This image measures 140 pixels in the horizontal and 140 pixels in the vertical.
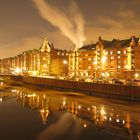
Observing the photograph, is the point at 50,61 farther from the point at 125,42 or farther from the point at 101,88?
the point at 101,88

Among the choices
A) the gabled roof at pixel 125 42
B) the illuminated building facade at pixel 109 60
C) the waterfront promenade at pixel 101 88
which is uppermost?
the gabled roof at pixel 125 42

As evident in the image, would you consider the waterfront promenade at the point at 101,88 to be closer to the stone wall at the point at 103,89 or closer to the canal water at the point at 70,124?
the stone wall at the point at 103,89

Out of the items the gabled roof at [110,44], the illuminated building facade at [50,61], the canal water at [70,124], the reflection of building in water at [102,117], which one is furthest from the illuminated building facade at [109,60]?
the canal water at [70,124]

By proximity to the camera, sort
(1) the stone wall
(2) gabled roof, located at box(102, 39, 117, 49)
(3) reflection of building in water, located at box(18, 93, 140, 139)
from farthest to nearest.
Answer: (2) gabled roof, located at box(102, 39, 117, 49)
(1) the stone wall
(3) reflection of building in water, located at box(18, 93, 140, 139)

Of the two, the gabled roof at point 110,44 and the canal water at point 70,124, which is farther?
the gabled roof at point 110,44

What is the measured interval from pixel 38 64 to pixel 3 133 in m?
136

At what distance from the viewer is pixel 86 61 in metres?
119

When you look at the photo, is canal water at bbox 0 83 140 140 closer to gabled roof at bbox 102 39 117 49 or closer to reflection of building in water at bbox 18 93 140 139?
reflection of building in water at bbox 18 93 140 139

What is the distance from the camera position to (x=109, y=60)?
106 meters

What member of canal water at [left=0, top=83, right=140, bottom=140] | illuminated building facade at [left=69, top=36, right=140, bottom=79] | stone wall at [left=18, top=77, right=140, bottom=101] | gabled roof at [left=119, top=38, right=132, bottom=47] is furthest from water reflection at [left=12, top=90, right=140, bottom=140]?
gabled roof at [left=119, top=38, right=132, bottom=47]

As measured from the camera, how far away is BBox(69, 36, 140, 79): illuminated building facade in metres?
95.2

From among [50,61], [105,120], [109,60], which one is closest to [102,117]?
[105,120]

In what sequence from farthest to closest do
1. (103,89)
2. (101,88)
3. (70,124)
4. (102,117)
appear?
(101,88), (103,89), (102,117), (70,124)

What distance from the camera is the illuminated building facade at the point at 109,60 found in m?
95.2
